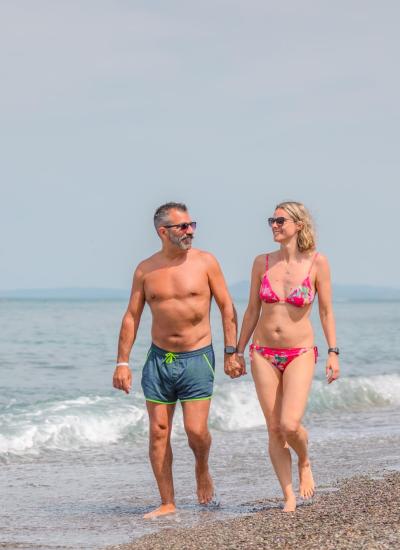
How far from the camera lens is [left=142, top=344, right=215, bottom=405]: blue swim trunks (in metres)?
7.31

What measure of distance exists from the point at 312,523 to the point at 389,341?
29.2 m

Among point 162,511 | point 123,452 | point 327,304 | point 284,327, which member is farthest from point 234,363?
point 123,452

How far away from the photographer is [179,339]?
7336 mm

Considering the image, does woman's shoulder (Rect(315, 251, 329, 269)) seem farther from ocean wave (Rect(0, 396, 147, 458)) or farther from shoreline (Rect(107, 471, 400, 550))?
ocean wave (Rect(0, 396, 147, 458))

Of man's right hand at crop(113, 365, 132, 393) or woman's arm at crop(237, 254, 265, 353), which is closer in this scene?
woman's arm at crop(237, 254, 265, 353)

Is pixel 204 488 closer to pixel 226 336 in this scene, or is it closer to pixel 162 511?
pixel 162 511

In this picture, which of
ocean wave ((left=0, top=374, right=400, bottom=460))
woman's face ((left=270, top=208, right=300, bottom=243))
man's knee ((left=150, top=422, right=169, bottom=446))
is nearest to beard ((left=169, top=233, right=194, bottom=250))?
woman's face ((left=270, top=208, right=300, bottom=243))

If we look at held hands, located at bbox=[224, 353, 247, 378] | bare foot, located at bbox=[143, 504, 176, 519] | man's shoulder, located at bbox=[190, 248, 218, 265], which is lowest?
bare foot, located at bbox=[143, 504, 176, 519]

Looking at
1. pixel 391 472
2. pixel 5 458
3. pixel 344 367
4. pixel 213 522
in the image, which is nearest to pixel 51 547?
pixel 213 522

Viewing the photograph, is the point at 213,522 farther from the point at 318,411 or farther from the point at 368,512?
the point at 318,411

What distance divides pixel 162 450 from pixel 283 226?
1.84m

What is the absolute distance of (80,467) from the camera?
34.0 feet

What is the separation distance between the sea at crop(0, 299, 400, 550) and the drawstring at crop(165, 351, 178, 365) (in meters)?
1.12

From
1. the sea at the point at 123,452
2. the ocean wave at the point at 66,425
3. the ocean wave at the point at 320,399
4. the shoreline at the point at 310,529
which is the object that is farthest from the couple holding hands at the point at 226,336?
the ocean wave at the point at 320,399
